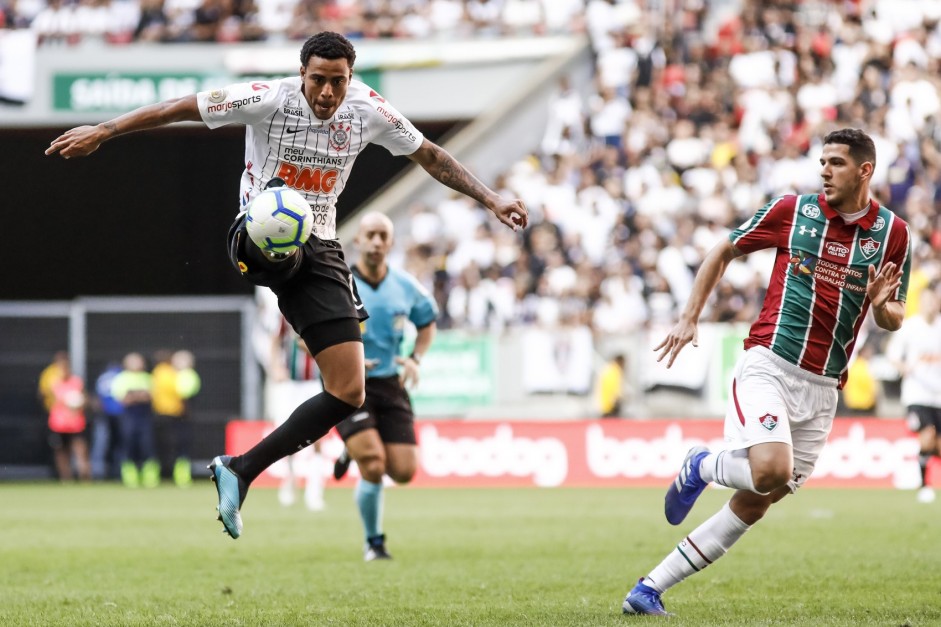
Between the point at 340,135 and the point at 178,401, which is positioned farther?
the point at 178,401

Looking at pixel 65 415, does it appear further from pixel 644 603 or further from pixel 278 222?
pixel 644 603

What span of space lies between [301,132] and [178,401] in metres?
17.2

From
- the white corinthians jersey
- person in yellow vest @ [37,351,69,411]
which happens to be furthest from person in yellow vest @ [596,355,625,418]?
the white corinthians jersey

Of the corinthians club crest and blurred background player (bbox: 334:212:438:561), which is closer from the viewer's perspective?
the corinthians club crest

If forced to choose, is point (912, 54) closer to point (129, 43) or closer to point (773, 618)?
point (129, 43)

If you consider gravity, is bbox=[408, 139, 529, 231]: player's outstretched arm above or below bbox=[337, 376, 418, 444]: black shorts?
above

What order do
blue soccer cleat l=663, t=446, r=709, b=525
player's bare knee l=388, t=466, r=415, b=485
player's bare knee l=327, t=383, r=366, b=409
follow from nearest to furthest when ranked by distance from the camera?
player's bare knee l=327, t=383, r=366, b=409 → blue soccer cleat l=663, t=446, r=709, b=525 → player's bare knee l=388, t=466, r=415, b=485

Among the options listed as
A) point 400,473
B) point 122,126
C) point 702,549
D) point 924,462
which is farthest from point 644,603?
point 924,462

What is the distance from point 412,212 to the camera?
83.6ft

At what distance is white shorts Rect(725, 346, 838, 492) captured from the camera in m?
7.26

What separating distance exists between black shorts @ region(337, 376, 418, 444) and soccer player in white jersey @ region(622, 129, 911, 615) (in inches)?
157

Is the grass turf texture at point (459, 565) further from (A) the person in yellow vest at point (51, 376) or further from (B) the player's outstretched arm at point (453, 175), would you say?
(A) the person in yellow vest at point (51, 376)

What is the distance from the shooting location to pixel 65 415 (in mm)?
23859

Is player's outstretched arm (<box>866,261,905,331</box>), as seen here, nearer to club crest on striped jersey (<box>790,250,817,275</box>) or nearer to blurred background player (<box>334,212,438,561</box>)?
club crest on striped jersey (<box>790,250,817,275</box>)
